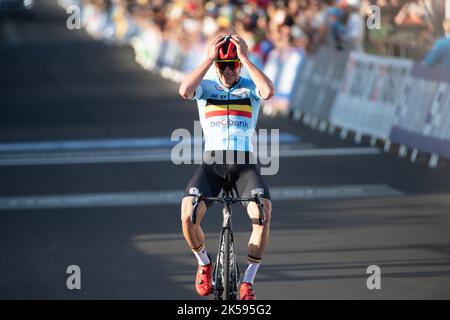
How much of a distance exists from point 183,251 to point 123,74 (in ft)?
95.1

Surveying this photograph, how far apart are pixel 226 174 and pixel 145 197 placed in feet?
20.5

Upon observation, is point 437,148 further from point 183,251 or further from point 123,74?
point 123,74

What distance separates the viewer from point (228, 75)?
952 centimetres

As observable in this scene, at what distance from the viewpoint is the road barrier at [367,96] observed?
1820cm

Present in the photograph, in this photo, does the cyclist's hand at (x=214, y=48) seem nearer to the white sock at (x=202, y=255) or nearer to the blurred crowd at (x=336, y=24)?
the white sock at (x=202, y=255)

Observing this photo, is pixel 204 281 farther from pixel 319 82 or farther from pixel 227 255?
pixel 319 82

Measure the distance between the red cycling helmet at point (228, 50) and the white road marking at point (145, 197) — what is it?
615 centimetres

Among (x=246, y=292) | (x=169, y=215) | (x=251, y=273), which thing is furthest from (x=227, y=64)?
(x=169, y=215)

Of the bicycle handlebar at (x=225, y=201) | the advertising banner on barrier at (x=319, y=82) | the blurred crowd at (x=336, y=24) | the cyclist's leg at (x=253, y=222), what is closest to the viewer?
the bicycle handlebar at (x=225, y=201)

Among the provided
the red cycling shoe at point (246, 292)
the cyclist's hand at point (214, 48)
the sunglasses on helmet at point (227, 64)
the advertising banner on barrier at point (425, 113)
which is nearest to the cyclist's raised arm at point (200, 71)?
the cyclist's hand at point (214, 48)

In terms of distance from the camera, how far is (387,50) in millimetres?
24109

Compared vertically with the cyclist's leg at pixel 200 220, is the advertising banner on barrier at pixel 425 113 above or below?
above

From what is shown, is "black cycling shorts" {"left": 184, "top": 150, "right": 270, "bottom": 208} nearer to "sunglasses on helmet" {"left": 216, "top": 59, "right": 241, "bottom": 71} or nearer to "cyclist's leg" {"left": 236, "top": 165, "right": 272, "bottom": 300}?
"cyclist's leg" {"left": 236, "top": 165, "right": 272, "bottom": 300}

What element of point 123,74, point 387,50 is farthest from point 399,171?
point 123,74
